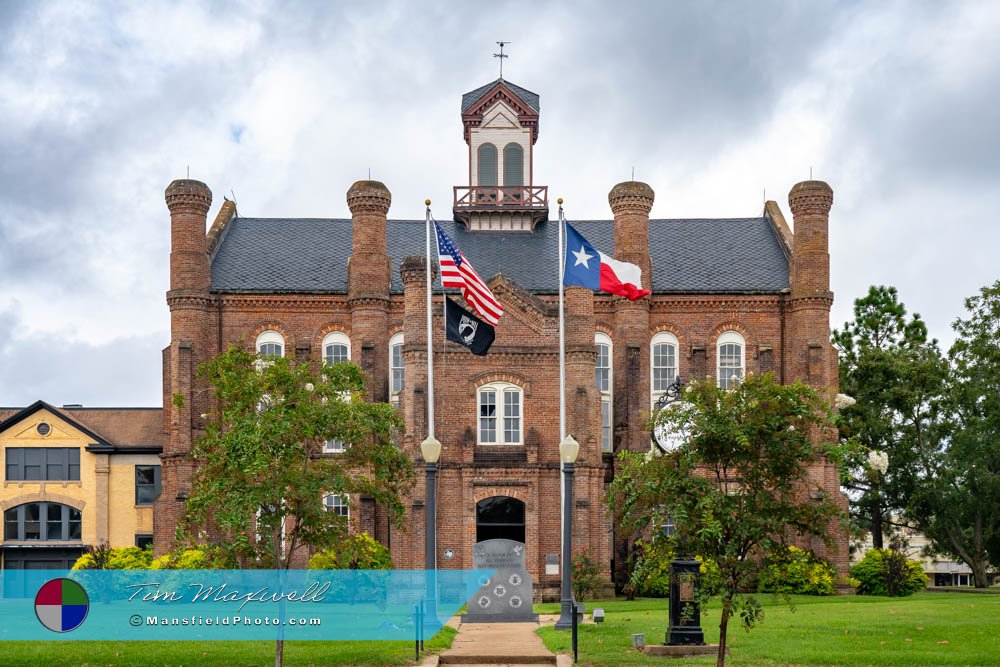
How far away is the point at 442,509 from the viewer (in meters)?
39.8

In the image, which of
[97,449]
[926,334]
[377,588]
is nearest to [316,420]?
[377,588]

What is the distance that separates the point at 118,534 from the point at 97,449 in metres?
3.37

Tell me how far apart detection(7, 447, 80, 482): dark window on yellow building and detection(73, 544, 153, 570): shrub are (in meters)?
6.08

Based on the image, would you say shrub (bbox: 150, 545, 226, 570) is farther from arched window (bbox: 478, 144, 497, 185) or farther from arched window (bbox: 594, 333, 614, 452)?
arched window (bbox: 478, 144, 497, 185)

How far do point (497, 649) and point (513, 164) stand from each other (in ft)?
98.7

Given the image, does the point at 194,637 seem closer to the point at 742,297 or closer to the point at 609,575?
the point at 609,575

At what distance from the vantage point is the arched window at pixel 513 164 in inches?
2042

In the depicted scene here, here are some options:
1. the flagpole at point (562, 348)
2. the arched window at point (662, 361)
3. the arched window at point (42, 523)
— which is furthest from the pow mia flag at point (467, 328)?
the arched window at point (42, 523)

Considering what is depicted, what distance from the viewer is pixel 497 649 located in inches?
981

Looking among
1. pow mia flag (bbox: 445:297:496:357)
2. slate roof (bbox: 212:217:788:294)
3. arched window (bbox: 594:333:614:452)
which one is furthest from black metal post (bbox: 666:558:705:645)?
slate roof (bbox: 212:217:788:294)

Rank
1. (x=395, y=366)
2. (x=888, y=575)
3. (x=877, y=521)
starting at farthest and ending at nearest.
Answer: (x=877, y=521) → (x=395, y=366) → (x=888, y=575)

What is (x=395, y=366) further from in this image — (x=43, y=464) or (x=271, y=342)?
(x=43, y=464)

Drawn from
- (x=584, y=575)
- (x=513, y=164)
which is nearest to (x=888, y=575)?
(x=584, y=575)

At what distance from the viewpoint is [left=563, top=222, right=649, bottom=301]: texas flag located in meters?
32.6
